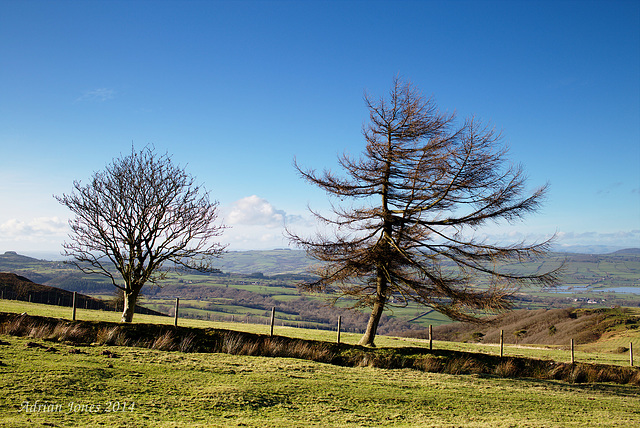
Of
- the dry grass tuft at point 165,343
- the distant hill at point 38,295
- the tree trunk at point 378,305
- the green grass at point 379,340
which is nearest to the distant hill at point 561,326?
the green grass at point 379,340

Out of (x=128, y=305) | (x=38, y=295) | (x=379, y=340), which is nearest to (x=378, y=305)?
(x=379, y=340)

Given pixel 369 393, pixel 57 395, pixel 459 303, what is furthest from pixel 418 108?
pixel 57 395

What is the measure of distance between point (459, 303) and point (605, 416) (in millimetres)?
6705

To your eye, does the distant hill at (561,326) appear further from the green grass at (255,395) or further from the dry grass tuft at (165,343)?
the dry grass tuft at (165,343)

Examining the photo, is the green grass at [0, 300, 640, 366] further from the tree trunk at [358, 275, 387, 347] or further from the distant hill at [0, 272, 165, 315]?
the distant hill at [0, 272, 165, 315]

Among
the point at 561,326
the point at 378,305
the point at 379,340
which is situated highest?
the point at 378,305

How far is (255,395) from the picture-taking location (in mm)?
6387

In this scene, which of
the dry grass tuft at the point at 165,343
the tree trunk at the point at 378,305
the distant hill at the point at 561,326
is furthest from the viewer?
the distant hill at the point at 561,326

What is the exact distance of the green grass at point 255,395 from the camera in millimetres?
5055

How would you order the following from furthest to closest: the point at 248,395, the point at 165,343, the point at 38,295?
the point at 38,295, the point at 165,343, the point at 248,395

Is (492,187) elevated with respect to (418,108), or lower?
lower

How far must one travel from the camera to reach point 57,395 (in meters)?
5.19

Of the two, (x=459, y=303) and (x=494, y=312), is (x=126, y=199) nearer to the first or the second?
(x=459, y=303)

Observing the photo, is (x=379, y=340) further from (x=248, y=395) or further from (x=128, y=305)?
(x=248, y=395)
